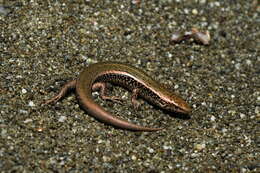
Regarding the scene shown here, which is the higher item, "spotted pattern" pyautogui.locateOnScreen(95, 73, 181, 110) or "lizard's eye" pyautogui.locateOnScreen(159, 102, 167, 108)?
"spotted pattern" pyautogui.locateOnScreen(95, 73, 181, 110)

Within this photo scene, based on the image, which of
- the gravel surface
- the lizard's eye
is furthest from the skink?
the gravel surface

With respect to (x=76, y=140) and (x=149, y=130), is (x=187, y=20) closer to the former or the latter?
(x=149, y=130)

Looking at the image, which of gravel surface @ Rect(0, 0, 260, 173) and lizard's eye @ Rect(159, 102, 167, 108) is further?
lizard's eye @ Rect(159, 102, 167, 108)

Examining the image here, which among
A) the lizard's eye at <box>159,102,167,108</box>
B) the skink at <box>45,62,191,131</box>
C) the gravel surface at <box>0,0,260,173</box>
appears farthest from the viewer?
the lizard's eye at <box>159,102,167,108</box>

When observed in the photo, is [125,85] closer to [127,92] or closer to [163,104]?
[127,92]

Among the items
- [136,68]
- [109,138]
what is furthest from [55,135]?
[136,68]

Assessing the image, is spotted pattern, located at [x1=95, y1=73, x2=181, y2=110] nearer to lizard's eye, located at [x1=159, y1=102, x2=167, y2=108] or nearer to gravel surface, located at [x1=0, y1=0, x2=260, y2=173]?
lizard's eye, located at [x1=159, y1=102, x2=167, y2=108]
